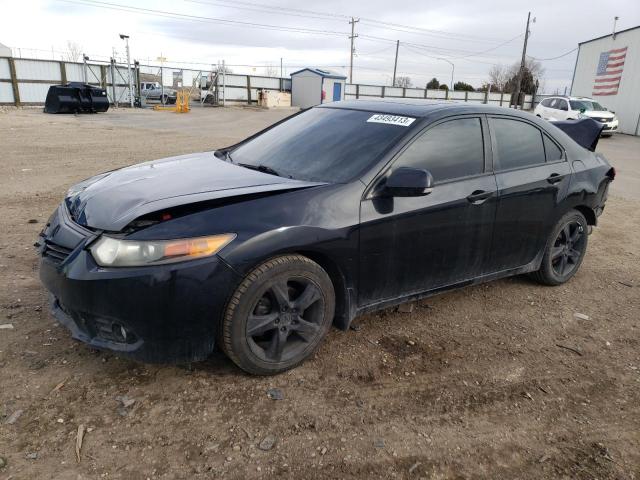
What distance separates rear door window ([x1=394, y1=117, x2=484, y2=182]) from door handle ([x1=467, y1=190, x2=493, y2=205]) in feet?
0.48

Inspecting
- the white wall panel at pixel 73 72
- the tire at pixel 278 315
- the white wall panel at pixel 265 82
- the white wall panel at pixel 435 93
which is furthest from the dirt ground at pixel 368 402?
the white wall panel at pixel 435 93

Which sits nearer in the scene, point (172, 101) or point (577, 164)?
point (577, 164)

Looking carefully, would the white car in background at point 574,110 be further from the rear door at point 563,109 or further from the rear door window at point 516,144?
the rear door window at point 516,144

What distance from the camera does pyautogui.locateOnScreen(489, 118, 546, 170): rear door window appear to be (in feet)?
12.7

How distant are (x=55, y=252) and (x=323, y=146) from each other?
183cm

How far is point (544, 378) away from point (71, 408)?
276 centimetres

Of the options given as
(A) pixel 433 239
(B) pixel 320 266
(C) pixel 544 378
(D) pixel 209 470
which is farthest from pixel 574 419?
(D) pixel 209 470

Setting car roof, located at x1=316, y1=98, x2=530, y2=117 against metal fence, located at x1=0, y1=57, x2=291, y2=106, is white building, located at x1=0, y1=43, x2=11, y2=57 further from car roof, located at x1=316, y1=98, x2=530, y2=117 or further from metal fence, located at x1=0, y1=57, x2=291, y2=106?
car roof, located at x1=316, y1=98, x2=530, y2=117

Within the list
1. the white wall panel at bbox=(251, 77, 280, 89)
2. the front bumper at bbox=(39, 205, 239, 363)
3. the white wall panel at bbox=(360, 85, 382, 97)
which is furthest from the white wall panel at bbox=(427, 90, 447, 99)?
the front bumper at bbox=(39, 205, 239, 363)

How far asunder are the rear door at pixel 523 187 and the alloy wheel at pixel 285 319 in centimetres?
163

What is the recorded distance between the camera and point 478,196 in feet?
11.8

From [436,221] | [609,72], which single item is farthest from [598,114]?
[436,221]

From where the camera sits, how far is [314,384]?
2984 mm

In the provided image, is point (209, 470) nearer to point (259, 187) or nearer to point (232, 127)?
point (259, 187)
